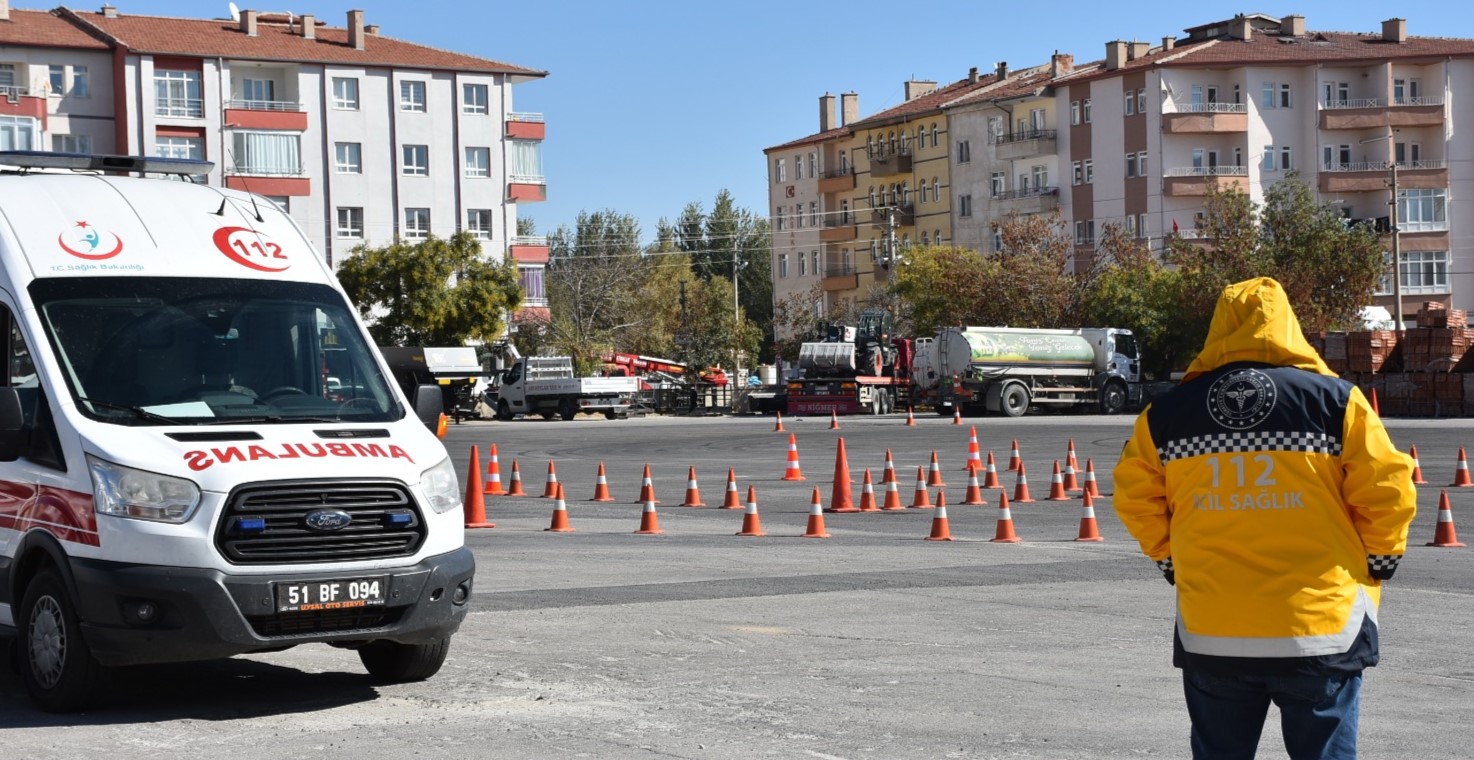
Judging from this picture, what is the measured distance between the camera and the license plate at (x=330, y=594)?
8266 mm

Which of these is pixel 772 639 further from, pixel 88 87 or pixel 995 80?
pixel 995 80

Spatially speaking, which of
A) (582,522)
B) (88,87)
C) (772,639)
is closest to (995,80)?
(88,87)

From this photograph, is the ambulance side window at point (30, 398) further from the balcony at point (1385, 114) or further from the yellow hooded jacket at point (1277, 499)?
the balcony at point (1385, 114)

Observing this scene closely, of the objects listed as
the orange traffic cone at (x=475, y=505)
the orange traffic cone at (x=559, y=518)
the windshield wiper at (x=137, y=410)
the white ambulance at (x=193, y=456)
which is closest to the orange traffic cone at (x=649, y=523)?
the orange traffic cone at (x=559, y=518)

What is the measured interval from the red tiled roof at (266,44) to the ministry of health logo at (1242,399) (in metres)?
77.0

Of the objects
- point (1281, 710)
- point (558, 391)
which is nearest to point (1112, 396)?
point (558, 391)

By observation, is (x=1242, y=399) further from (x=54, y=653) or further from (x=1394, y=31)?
(x=1394, y=31)

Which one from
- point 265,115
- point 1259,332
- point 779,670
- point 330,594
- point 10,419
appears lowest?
point 779,670

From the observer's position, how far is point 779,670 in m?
9.47

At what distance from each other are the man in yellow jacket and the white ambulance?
4518 millimetres

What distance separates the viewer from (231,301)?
30.8 ft

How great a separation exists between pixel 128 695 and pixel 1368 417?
639cm

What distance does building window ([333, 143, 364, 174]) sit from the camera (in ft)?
263

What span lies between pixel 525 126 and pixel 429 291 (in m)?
19.1
